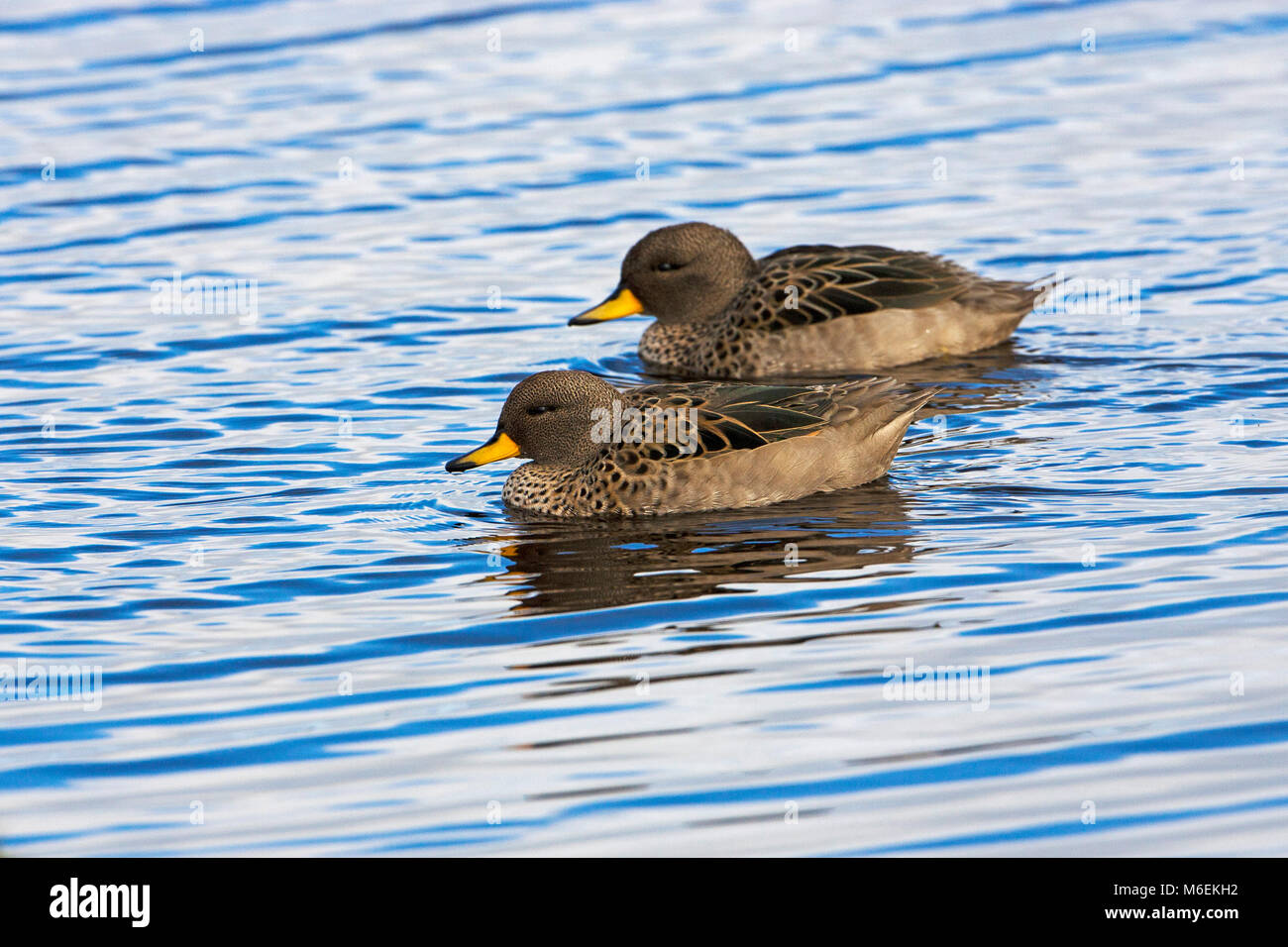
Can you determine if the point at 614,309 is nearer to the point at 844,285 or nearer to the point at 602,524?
the point at 844,285

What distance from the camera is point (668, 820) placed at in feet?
20.1

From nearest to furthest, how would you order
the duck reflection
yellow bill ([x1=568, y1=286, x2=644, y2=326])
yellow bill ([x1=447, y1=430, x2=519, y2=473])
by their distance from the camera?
the duck reflection → yellow bill ([x1=447, y1=430, x2=519, y2=473]) → yellow bill ([x1=568, y1=286, x2=644, y2=326])

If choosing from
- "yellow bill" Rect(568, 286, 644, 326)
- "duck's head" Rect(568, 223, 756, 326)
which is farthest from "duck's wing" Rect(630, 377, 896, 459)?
"duck's head" Rect(568, 223, 756, 326)

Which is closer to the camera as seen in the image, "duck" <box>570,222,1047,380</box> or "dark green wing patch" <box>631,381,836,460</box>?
"dark green wing patch" <box>631,381,836,460</box>

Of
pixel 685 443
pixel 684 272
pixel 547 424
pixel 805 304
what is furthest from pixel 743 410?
pixel 684 272

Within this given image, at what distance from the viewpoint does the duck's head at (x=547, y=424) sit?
33.3 ft

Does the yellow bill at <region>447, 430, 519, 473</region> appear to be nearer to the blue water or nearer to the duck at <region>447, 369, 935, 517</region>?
the duck at <region>447, 369, 935, 517</region>

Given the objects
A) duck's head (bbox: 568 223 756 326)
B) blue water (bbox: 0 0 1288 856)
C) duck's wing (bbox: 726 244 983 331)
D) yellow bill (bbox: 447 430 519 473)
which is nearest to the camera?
blue water (bbox: 0 0 1288 856)

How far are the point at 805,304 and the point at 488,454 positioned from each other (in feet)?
11.8

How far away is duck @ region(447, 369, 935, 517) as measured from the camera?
9.75 meters

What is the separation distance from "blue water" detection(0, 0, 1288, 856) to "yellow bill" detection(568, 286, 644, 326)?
0.96 ft

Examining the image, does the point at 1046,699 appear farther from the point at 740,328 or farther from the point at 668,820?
the point at 740,328

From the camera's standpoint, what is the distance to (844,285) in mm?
13047

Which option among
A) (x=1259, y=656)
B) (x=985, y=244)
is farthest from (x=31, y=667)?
(x=985, y=244)
